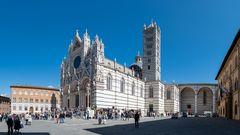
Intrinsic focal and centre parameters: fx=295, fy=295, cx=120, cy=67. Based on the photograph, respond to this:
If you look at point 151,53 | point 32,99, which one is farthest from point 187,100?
point 32,99

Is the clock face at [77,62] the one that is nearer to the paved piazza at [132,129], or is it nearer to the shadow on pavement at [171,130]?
the paved piazza at [132,129]

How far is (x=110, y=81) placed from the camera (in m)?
58.1

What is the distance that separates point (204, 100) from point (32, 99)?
163ft

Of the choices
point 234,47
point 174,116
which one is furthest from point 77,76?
point 234,47

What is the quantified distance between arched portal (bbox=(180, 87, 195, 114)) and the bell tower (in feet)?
51.4

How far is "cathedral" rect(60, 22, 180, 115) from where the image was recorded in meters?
54.8

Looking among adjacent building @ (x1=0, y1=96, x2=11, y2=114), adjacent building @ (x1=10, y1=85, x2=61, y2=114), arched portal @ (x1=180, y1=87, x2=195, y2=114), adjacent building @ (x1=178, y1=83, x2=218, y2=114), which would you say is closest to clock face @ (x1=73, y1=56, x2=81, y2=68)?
adjacent building @ (x1=10, y1=85, x2=61, y2=114)

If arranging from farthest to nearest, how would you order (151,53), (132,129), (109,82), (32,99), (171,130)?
(32,99), (151,53), (109,82), (132,129), (171,130)

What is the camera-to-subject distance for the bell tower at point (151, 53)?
74438 millimetres

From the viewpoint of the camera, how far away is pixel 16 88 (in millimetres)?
80438

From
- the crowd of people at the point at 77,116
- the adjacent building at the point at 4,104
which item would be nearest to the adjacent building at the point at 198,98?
the crowd of people at the point at 77,116

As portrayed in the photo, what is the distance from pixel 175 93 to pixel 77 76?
32.4 m

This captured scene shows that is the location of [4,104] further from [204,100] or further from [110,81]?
[204,100]

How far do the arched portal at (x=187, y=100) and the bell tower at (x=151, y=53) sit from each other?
15.7m
